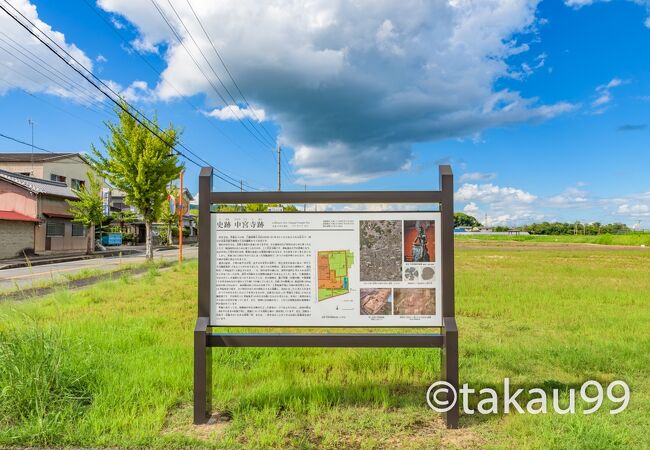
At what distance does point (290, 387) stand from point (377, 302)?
1284 mm

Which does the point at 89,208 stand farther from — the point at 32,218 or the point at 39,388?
the point at 39,388

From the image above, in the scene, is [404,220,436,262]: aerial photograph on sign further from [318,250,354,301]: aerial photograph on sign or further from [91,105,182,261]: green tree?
[91,105,182,261]: green tree

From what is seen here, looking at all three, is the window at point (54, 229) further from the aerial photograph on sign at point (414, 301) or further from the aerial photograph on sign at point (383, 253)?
the aerial photograph on sign at point (414, 301)

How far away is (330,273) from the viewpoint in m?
3.49

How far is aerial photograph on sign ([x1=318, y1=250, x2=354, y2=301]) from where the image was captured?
3.48 metres

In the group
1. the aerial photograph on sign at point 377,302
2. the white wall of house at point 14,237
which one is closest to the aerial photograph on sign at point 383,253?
the aerial photograph on sign at point 377,302

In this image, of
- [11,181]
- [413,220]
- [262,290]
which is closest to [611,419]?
[413,220]

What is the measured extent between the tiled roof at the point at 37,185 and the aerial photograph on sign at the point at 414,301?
30.7m

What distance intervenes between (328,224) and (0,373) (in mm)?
3213

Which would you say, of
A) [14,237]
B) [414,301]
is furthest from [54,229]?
[414,301]

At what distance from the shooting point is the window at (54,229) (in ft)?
91.3

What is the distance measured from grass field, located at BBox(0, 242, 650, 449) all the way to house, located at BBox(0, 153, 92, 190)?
122 feet

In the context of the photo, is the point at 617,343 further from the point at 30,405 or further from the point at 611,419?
the point at 30,405

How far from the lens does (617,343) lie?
18.1 ft
